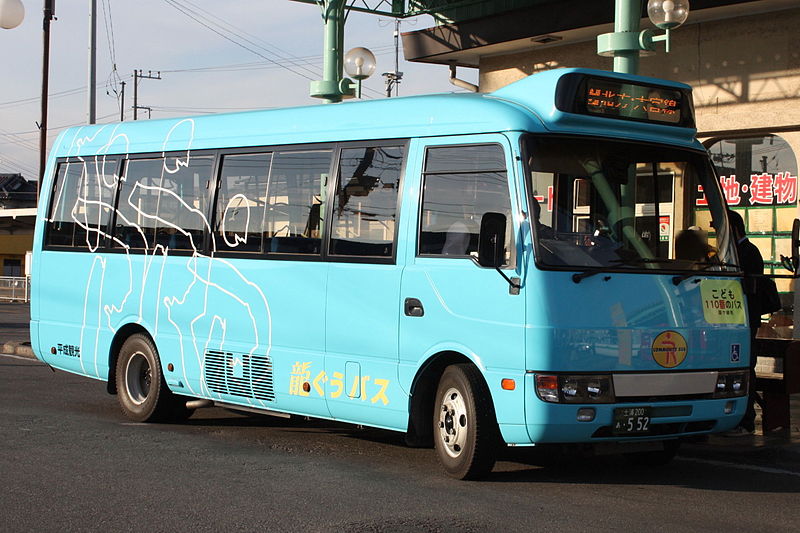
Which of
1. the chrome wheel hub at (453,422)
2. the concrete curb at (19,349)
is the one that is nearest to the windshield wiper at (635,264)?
the chrome wheel hub at (453,422)

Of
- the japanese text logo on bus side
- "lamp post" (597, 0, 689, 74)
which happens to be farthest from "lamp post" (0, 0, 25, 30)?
the japanese text logo on bus side

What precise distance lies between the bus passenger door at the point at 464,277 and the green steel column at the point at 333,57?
8516 millimetres

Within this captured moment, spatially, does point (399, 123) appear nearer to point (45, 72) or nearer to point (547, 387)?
point (547, 387)

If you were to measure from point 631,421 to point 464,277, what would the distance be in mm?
1588

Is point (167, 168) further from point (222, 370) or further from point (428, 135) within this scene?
point (428, 135)

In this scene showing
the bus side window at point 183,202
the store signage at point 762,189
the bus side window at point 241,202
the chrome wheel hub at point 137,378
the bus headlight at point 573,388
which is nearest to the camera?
the bus headlight at point 573,388

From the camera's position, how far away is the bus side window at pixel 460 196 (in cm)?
866

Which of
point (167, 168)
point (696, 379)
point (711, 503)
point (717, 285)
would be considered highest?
point (167, 168)

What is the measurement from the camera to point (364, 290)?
31.6 feet

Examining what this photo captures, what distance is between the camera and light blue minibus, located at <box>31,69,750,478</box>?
8328mm

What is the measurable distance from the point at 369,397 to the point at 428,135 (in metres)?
2.15

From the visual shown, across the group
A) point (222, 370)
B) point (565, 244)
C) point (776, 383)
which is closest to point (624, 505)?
point (565, 244)

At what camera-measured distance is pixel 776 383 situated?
34.2 ft

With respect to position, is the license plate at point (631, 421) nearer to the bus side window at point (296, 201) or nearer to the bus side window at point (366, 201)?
the bus side window at point (366, 201)
